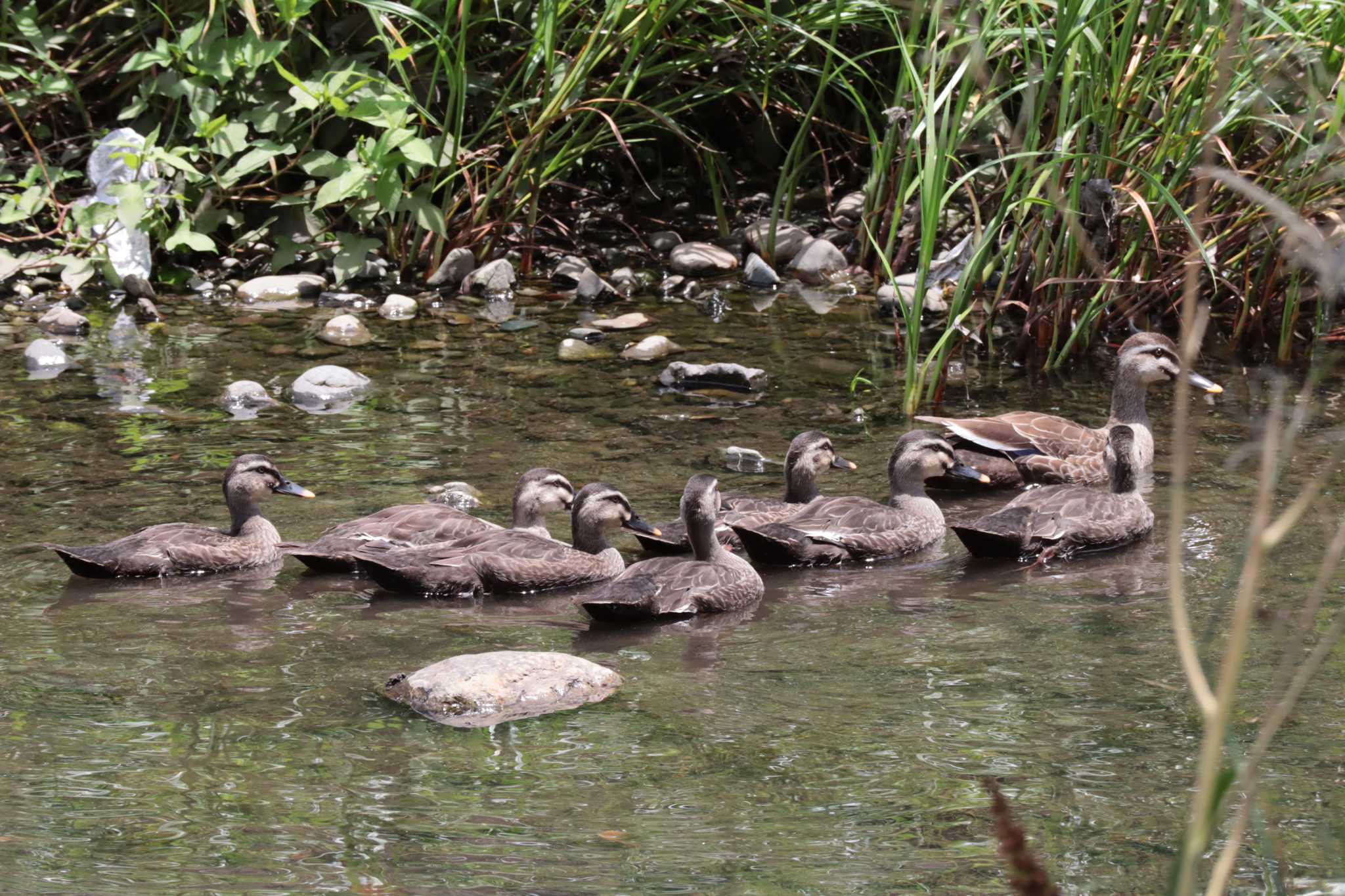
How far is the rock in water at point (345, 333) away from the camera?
394 inches

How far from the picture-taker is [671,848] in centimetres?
395

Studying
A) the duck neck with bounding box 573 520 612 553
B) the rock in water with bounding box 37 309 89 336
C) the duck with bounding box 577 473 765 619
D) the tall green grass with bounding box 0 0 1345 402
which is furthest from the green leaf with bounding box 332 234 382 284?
the duck with bounding box 577 473 765 619

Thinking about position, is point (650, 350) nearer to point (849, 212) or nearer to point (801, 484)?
point (801, 484)

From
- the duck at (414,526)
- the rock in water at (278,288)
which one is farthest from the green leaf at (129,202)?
the duck at (414,526)

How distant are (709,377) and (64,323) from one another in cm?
421

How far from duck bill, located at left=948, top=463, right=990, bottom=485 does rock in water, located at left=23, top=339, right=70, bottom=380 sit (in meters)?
5.18

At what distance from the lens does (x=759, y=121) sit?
12625 millimetres

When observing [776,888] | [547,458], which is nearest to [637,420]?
[547,458]

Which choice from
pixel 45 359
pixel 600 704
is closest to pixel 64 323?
pixel 45 359

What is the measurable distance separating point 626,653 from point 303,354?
4.77 m

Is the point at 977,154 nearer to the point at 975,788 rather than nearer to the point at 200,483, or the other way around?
the point at 200,483

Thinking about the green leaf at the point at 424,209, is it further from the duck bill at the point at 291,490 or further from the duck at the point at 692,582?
the duck at the point at 692,582

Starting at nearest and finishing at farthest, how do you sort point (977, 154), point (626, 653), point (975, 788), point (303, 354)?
point (975, 788), point (626, 653), point (303, 354), point (977, 154)

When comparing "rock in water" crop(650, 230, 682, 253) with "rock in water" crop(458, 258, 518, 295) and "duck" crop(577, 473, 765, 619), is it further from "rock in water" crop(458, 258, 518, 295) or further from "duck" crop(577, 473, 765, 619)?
"duck" crop(577, 473, 765, 619)
